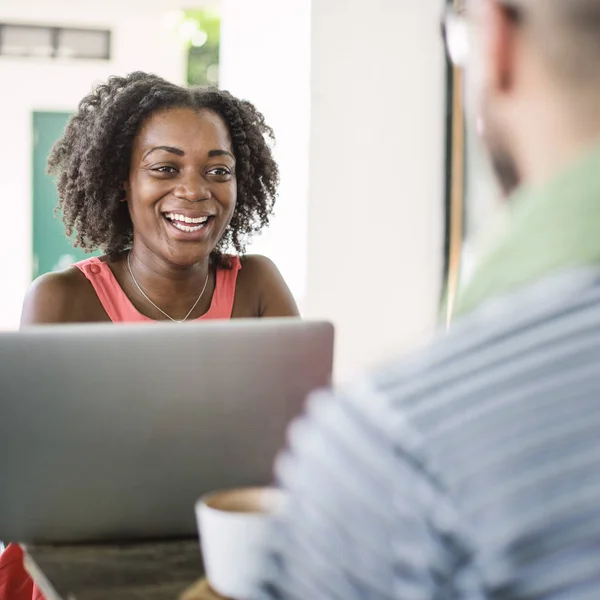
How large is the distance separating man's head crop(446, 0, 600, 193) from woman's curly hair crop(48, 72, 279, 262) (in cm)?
165

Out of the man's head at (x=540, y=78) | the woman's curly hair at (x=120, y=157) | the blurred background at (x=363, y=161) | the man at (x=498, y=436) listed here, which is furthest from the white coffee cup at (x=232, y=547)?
the blurred background at (x=363, y=161)

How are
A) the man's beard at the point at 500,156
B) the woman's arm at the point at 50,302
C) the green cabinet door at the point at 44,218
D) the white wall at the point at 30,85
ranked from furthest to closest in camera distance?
the green cabinet door at the point at 44,218, the white wall at the point at 30,85, the woman's arm at the point at 50,302, the man's beard at the point at 500,156

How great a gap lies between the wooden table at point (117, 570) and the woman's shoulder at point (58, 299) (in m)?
0.91

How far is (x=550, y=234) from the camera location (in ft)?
1.60

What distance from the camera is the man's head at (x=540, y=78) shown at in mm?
523

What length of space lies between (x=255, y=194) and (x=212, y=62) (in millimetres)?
10742

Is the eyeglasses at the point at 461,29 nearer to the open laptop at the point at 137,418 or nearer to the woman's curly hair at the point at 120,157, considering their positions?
the open laptop at the point at 137,418

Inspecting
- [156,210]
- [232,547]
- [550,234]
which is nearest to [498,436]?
[550,234]

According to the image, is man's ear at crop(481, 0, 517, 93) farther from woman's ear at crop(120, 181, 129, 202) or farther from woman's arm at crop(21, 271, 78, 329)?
woman's ear at crop(120, 181, 129, 202)

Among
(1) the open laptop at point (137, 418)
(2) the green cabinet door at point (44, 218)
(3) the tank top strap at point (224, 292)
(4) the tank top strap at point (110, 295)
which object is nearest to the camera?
(1) the open laptop at point (137, 418)

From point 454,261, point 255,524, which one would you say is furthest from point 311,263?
point 255,524

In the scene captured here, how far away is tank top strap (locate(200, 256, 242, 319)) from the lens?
213cm

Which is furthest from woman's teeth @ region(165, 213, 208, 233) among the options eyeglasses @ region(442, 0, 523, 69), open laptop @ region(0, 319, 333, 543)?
eyeglasses @ region(442, 0, 523, 69)

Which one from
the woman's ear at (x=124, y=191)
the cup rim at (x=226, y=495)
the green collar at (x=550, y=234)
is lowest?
the cup rim at (x=226, y=495)
